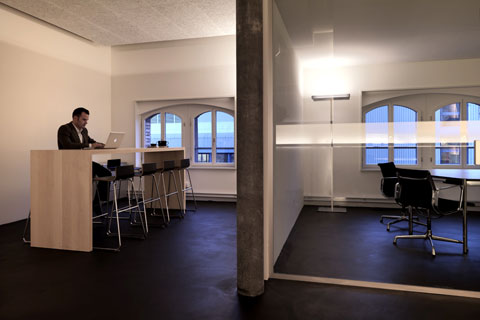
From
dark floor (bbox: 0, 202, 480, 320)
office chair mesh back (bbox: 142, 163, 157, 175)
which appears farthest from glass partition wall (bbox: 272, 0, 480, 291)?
office chair mesh back (bbox: 142, 163, 157, 175)

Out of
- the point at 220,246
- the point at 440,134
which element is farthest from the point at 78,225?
the point at 440,134

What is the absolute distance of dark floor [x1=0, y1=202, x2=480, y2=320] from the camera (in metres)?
2.52

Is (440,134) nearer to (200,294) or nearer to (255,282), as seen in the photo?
(255,282)

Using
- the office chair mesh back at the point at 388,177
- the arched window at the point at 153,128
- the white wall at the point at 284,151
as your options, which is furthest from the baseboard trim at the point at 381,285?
the arched window at the point at 153,128

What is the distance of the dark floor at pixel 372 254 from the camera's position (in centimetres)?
298

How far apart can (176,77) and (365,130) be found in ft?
17.6

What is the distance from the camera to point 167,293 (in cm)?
286

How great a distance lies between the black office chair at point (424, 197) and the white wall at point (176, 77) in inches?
178

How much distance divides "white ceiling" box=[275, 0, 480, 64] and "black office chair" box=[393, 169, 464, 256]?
3.19ft

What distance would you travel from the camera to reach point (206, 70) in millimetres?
7336

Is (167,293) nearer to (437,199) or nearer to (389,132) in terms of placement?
(389,132)

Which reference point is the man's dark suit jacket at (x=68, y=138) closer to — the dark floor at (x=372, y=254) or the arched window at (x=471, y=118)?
the dark floor at (x=372, y=254)

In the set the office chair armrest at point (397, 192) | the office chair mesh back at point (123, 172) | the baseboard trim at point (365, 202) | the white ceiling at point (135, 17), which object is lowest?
the baseboard trim at point (365, 202)

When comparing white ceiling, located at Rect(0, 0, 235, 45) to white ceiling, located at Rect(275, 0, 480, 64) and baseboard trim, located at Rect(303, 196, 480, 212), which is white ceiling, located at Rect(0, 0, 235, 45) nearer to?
white ceiling, located at Rect(275, 0, 480, 64)
